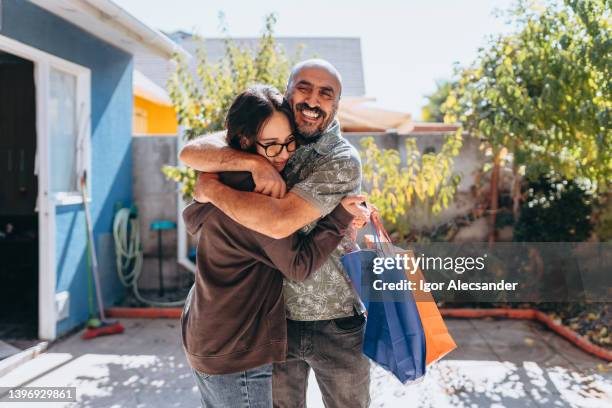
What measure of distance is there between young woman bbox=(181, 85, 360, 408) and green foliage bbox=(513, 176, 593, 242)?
443 centimetres

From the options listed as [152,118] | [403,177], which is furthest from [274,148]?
[152,118]

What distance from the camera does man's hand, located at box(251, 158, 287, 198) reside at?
5.21 feet

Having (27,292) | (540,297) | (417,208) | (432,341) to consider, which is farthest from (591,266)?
(27,292)

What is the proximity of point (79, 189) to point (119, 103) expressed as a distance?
3.96ft

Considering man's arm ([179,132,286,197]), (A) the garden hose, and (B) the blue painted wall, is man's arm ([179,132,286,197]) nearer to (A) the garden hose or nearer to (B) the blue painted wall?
(B) the blue painted wall

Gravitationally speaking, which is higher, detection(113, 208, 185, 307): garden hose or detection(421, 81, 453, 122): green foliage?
detection(421, 81, 453, 122): green foliage

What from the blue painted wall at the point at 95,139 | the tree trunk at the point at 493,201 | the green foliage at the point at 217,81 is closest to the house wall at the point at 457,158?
the tree trunk at the point at 493,201

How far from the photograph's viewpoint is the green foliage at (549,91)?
346cm

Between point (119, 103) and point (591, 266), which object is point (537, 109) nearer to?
point (591, 266)

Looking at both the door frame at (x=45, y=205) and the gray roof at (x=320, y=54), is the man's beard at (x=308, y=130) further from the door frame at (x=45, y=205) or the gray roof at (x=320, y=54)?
the gray roof at (x=320, y=54)

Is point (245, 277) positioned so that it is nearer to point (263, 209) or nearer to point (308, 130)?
point (263, 209)

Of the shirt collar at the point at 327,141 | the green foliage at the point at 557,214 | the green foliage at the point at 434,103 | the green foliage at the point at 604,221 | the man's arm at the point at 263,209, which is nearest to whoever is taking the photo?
the man's arm at the point at 263,209

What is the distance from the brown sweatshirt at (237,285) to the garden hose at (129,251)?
4086mm

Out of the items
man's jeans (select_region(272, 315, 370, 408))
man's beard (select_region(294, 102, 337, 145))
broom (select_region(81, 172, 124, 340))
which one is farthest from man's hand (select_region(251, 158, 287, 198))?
broom (select_region(81, 172, 124, 340))
